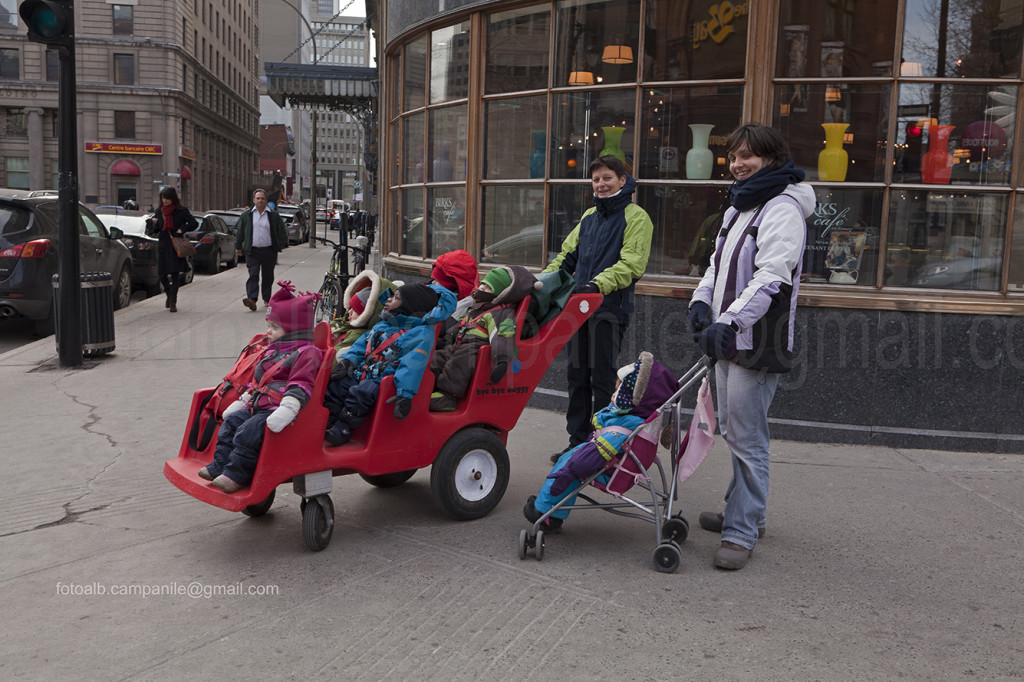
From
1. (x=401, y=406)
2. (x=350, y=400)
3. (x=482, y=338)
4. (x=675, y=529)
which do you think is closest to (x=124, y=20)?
(x=482, y=338)

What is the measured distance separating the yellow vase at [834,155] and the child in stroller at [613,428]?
123 inches

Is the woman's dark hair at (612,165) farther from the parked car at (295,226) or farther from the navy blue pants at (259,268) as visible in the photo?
the parked car at (295,226)

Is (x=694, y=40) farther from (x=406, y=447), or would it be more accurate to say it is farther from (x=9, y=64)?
(x=9, y=64)

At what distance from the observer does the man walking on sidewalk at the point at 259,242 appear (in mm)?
12555

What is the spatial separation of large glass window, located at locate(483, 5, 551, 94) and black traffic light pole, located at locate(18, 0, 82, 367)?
3.84m

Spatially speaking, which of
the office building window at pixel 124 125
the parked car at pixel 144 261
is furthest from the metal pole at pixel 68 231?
the office building window at pixel 124 125

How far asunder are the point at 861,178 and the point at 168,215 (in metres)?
9.55

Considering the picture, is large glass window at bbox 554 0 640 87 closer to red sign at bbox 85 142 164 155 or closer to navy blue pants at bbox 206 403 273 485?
navy blue pants at bbox 206 403 273 485

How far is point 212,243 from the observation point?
65.9ft

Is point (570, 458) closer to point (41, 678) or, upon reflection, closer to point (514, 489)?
point (514, 489)

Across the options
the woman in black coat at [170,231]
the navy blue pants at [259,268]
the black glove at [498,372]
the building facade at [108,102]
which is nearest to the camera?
the black glove at [498,372]

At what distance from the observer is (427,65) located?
29.3ft

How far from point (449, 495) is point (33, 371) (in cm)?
581

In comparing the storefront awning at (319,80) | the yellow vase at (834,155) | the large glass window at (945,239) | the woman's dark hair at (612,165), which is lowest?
the large glass window at (945,239)
